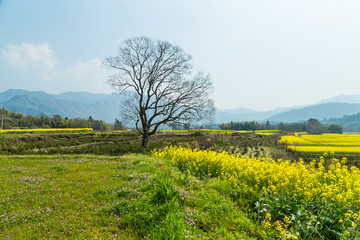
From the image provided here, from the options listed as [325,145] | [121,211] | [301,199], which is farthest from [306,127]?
[121,211]

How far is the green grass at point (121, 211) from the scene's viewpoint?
3992mm

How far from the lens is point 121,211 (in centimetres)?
489

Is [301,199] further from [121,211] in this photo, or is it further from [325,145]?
[325,145]

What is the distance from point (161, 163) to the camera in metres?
10.2

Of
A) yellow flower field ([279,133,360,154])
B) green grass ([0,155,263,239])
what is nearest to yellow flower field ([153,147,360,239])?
green grass ([0,155,263,239])

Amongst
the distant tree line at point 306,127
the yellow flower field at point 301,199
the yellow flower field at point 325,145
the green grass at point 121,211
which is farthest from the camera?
the distant tree line at point 306,127

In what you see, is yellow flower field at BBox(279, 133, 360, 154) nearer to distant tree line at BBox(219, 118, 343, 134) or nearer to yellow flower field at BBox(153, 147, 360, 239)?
yellow flower field at BBox(153, 147, 360, 239)

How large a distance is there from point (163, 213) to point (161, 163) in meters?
5.81

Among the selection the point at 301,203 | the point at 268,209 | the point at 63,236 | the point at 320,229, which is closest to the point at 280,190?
the point at 301,203

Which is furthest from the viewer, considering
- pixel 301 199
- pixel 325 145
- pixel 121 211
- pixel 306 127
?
pixel 306 127

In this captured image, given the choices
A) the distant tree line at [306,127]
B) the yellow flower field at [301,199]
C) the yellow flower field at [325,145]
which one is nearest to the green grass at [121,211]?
the yellow flower field at [301,199]

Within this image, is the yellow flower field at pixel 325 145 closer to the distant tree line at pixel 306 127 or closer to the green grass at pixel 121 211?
A: the green grass at pixel 121 211

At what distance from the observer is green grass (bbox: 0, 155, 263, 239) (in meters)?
3.99

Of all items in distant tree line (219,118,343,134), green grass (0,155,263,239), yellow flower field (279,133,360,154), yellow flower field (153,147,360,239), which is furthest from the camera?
distant tree line (219,118,343,134)
